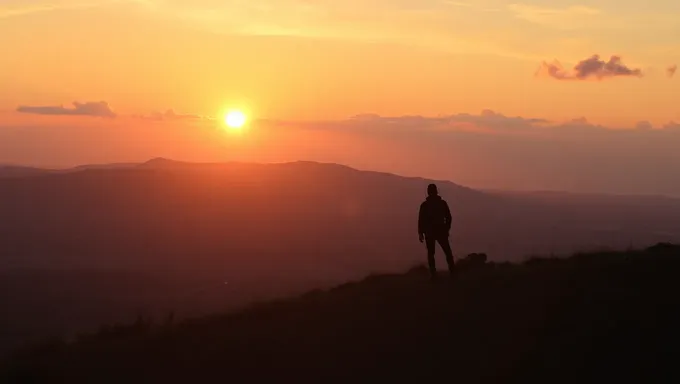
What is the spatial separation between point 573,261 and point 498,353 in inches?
303

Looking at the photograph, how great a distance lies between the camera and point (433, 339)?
1191 centimetres

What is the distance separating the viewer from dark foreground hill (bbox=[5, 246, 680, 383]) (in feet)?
34.4

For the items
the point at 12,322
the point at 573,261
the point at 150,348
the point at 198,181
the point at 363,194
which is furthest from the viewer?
the point at 363,194

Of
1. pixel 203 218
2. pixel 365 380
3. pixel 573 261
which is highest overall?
pixel 203 218

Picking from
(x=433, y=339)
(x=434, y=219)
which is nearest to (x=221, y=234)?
(x=434, y=219)

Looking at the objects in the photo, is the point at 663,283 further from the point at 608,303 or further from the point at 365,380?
the point at 365,380

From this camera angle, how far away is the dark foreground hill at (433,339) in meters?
10.5

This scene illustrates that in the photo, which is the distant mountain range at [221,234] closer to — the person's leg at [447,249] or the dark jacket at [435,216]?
the person's leg at [447,249]

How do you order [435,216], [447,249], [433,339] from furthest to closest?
1. [447,249]
2. [435,216]
3. [433,339]

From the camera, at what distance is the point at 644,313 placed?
11.8 m

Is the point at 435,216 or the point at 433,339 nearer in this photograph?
the point at 433,339

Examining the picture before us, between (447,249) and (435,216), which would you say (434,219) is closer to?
(435,216)

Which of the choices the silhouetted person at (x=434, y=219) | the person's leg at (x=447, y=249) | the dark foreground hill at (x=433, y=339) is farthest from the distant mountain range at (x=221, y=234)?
the dark foreground hill at (x=433, y=339)

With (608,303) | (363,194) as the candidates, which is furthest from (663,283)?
(363,194)
